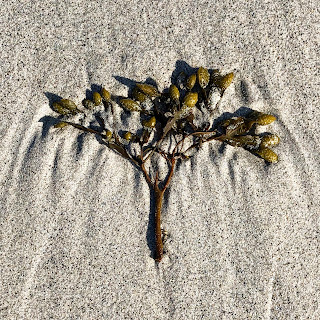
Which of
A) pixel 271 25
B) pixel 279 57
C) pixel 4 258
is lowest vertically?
pixel 4 258

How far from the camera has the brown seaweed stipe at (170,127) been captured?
Answer: 169cm

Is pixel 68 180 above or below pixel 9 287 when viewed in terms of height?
above

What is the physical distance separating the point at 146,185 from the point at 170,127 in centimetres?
34

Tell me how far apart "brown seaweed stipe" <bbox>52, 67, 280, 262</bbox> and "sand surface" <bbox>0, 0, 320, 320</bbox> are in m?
0.07

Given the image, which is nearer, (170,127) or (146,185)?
(170,127)

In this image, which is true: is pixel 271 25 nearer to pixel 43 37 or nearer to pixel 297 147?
pixel 297 147

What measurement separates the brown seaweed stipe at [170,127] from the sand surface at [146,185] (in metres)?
0.07

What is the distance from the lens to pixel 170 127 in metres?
1.65

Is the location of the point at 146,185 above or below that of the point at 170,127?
below

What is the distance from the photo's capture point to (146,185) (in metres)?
1.77

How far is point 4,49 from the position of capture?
5.93 feet

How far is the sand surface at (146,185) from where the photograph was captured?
171cm

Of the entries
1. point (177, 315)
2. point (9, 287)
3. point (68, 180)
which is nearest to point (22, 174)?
point (68, 180)

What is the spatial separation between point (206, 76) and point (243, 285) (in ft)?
3.58
